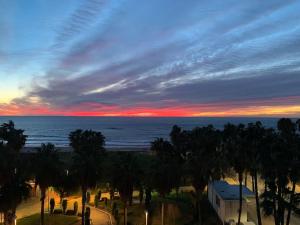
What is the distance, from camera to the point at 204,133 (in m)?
51.9

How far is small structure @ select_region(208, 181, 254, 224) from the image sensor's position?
40.8 m

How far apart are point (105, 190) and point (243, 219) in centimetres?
2928

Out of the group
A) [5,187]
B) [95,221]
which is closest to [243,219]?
[95,221]

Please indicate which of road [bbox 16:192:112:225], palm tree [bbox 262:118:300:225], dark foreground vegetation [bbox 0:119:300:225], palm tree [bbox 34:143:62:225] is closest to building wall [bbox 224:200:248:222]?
dark foreground vegetation [bbox 0:119:300:225]

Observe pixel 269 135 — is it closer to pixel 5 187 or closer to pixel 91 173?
pixel 91 173

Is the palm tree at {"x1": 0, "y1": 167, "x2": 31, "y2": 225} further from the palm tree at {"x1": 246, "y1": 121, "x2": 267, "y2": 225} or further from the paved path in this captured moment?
the palm tree at {"x1": 246, "y1": 121, "x2": 267, "y2": 225}

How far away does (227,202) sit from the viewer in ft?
135

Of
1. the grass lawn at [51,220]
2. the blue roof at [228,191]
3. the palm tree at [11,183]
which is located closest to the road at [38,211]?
the grass lawn at [51,220]

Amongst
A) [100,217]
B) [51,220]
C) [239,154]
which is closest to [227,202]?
[239,154]

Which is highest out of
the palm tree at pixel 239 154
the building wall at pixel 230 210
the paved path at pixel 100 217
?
the palm tree at pixel 239 154

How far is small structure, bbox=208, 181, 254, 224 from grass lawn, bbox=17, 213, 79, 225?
1809 cm

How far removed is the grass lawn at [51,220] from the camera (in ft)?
131

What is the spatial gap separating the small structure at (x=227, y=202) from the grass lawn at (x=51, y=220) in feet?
59.3

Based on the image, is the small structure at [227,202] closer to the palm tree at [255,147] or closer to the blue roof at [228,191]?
the blue roof at [228,191]
